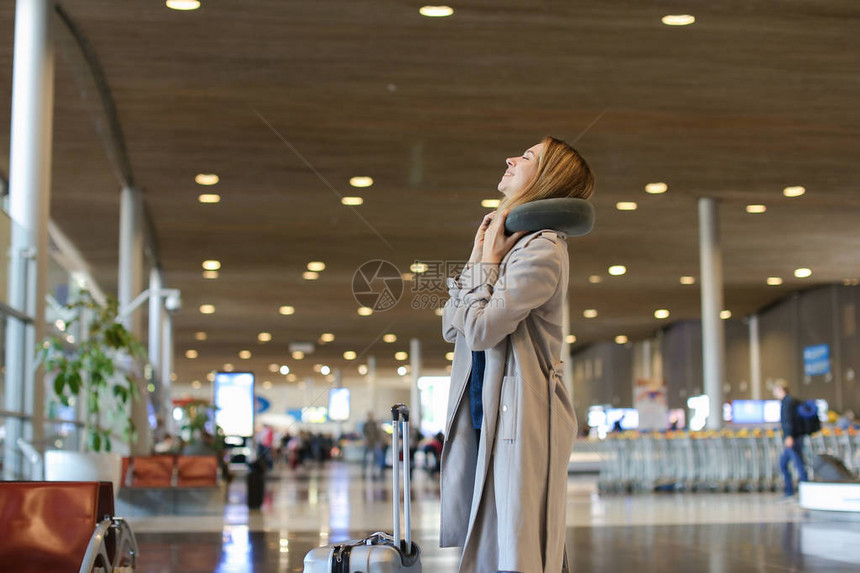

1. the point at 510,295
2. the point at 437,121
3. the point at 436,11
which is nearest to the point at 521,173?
the point at 510,295

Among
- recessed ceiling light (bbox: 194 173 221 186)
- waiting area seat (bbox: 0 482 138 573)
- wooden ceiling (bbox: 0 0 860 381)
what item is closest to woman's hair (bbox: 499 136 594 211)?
wooden ceiling (bbox: 0 0 860 381)

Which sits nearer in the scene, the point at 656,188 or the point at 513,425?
the point at 513,425

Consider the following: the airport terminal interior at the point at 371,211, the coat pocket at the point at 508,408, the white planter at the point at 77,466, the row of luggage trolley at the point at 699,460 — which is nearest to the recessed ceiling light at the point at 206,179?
the airport terminal interior at the point at 371,211

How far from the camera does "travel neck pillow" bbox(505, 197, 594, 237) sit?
2.90 meters

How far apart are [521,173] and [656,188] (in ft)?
47.9

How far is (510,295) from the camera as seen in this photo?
2.78 meters

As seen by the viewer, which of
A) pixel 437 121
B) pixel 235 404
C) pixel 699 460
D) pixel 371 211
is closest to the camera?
pixel 437 121

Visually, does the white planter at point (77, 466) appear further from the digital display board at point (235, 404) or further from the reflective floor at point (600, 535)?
the digital display board at point (235, 404)

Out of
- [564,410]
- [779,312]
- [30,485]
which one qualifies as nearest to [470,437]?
[564,410]

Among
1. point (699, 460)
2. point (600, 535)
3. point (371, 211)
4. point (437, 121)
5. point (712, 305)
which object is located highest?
point (437, 121)

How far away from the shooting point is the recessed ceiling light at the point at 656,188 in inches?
667

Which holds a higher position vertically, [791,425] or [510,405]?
[510,405]

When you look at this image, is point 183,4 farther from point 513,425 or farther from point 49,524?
point 513,425

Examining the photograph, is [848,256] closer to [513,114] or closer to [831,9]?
[513,114]
